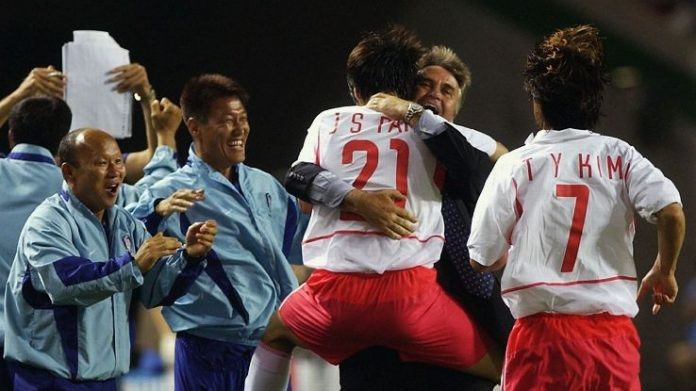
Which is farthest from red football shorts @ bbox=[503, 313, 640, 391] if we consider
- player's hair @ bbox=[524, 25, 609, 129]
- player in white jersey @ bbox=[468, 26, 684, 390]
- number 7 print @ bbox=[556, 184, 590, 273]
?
player's hair @ bbox=[524, 25, 609, 129]

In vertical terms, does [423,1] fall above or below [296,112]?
above

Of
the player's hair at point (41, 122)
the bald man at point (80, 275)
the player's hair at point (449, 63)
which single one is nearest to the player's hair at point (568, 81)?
the player's hair at point (449, 63)

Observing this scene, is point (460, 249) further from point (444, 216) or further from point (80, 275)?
point (80, 275)

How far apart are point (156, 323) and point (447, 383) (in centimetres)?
299

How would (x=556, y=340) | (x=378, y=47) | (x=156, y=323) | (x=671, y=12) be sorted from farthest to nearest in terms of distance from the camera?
(x=671, y=12) → (x=156, y=323) → (x=378, y=47) → (x=556, y=340)

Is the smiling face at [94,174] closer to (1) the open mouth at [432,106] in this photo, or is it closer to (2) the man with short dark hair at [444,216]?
(2) the man with short dark hair at [444,216]

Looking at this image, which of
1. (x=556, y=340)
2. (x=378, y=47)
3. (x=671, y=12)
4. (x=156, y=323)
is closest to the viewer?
(x=556, y=340)

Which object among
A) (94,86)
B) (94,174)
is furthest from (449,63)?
(94,86)

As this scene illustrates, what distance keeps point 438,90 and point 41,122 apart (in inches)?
49.6

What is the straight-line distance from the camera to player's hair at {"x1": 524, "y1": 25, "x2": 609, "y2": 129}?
10.8 feet

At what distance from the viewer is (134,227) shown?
3773 millimetres

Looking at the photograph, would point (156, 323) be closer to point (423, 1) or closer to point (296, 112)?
point (296, 112)

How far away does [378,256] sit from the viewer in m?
3.42

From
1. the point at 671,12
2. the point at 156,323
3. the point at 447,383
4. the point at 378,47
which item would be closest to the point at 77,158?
the point at 378,47
